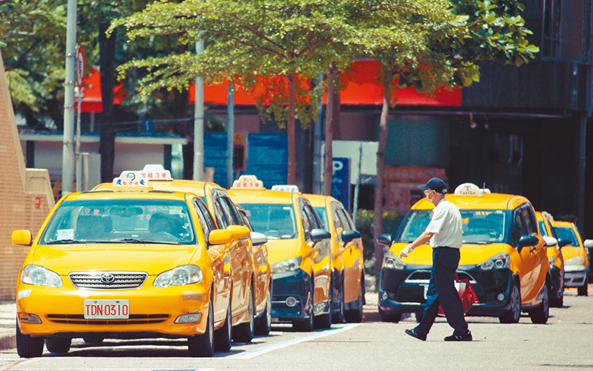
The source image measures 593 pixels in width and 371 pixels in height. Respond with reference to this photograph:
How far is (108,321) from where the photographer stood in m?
11.1

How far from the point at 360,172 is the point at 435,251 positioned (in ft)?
46.4

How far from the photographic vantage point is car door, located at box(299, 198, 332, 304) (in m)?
16.5

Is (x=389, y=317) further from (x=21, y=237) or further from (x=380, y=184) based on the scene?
(x=380, y=184)

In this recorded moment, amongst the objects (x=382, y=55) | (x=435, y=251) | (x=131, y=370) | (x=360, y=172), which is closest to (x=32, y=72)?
(x=360, y=172)

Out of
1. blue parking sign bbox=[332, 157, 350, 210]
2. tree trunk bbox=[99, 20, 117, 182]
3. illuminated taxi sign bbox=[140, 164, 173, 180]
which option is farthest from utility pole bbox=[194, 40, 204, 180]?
illuminated taxi sign bbox=[140, 164, 173, 180]

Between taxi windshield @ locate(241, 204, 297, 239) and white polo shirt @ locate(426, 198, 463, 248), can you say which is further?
taxi windshield @ locate(241, 204, 297, 239)

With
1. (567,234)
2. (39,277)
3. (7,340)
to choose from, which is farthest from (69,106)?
(567,234)

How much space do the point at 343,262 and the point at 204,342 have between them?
725 cm

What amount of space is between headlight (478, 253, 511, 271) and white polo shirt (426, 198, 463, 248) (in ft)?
12.6

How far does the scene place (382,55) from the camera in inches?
942

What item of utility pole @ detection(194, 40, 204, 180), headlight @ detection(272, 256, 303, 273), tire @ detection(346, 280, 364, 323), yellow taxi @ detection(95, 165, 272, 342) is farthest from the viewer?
utility pole @ detection(194, 40, 204, 180)

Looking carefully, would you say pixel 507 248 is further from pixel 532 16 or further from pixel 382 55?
pixel 532 16

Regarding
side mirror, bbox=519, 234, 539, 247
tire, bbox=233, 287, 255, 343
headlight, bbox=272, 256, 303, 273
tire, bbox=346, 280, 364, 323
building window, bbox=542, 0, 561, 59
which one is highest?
building window, bbox=542, 0, 561, 59

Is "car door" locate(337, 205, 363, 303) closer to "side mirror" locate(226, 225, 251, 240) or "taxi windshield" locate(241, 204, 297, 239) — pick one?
"taxi windshield" locate(241, 204, 297, 239)
